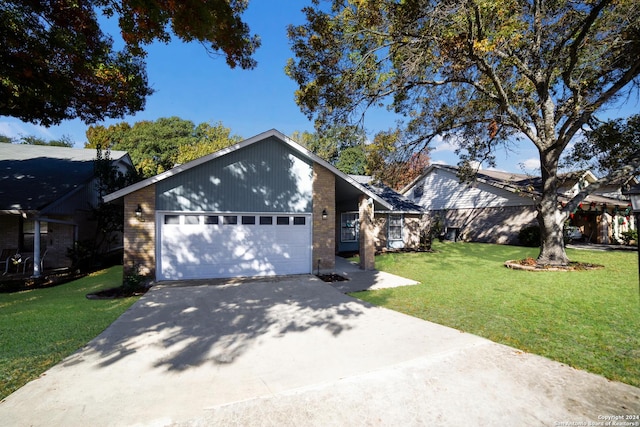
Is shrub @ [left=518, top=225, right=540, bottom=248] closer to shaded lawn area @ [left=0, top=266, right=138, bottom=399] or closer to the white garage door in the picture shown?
the white garage door

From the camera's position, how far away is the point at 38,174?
13891 mm

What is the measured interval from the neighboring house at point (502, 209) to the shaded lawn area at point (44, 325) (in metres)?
19.0

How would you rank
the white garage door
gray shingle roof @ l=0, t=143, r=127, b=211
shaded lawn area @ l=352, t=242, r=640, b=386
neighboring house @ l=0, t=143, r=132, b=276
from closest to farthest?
shaded lawn area @ l=352, t=242, r=640, b=386 → the white garage door → neighboring house @ l=0, t=143, r=132, b=276 → gray shingle roof @ l=0, t=143, r=127, b=211

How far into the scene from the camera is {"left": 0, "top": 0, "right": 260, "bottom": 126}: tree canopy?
6980mm

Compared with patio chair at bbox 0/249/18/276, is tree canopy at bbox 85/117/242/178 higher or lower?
higher

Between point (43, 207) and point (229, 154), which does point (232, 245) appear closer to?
point (229, 154)

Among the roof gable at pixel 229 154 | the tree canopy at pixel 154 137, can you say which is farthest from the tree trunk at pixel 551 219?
the tree canopy at pixel 154 137

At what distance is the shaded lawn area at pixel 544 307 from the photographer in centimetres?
436

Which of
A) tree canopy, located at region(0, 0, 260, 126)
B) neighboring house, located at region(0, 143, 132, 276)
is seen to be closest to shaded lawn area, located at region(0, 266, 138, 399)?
neighboring house, located at region(0, 143, 132, 276)

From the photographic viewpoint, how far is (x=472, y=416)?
2.95 metres

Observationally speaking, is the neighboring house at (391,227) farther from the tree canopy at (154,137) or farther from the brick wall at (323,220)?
the tree canopy at (154,137)

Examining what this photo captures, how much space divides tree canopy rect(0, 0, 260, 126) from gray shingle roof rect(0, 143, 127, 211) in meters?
3.19

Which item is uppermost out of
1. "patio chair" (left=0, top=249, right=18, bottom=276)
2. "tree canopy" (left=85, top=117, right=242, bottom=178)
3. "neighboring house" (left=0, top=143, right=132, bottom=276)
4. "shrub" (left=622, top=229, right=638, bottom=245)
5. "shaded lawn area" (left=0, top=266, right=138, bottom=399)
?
"tree canopy" (left=85, top=117, right=242, bottom=178)

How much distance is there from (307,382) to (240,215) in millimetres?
7647
